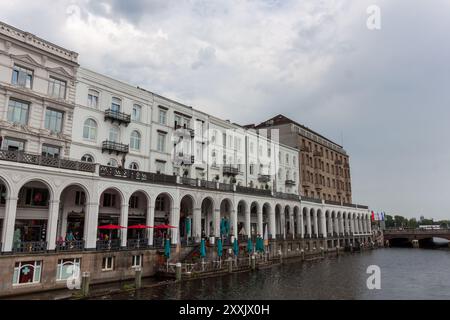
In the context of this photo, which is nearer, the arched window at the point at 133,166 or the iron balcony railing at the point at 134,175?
the iron balcony railing at the point at 134,175

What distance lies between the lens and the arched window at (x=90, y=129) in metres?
33.5

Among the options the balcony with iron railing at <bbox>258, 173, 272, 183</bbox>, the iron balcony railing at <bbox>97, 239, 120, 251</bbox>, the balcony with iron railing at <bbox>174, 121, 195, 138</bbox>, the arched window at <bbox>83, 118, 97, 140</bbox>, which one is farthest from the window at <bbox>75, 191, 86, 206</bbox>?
the balcony with iron railing at <bbox>258, 173, 272, 183</bbox>

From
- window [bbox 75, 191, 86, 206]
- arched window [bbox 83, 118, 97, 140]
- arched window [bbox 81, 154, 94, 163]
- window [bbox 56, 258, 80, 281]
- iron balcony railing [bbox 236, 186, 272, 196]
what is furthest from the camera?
iron balcony railing [bbox 236, 186, 272, 196]

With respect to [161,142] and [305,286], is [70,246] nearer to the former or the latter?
[161,142]

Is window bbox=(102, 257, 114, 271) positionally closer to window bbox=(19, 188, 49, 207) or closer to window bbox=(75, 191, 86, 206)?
window bbox=(75, 191, 86, 206)

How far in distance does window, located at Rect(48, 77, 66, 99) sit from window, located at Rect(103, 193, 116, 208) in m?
10.4

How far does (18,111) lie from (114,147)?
9085 mm

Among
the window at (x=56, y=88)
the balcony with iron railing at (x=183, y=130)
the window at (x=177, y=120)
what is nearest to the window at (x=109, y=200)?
Answer: the window at (x=56, y=88)

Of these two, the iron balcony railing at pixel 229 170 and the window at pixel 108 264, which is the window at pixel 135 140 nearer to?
the window at pixel 108 264

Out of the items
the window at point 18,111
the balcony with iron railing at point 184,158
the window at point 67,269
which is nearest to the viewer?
the window at point 67,269

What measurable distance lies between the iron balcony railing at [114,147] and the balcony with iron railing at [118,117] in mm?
2530

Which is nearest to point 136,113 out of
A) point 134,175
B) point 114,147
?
point 114,147

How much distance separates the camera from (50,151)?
30.5 m

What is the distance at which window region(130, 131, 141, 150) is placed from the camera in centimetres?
3750
